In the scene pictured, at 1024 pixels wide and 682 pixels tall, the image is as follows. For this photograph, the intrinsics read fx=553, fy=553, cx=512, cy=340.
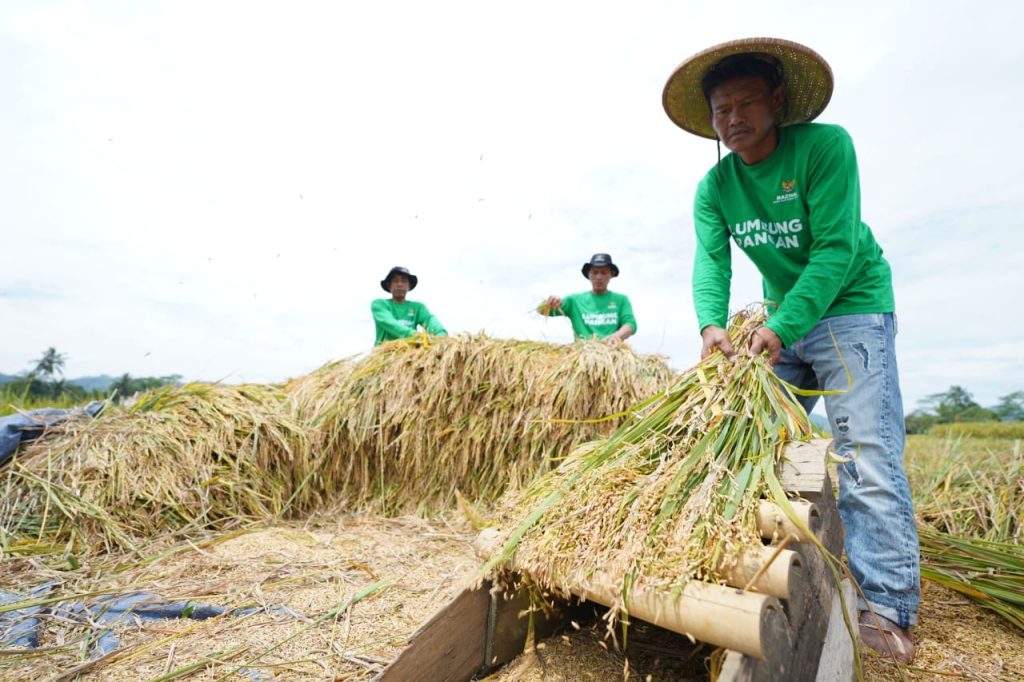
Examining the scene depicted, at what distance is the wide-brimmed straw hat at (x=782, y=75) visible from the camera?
198 centimetres

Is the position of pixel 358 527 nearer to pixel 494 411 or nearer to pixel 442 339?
pixel 494 411

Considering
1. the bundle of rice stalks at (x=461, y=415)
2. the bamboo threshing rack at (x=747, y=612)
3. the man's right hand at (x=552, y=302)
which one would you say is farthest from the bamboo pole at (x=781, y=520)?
the man's right hand at (x=552, y=302)

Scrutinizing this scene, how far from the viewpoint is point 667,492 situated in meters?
1.35

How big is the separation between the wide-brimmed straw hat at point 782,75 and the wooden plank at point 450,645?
1982mm

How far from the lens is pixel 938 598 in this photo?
224 cm

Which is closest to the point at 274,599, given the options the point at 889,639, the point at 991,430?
the point at 889,639

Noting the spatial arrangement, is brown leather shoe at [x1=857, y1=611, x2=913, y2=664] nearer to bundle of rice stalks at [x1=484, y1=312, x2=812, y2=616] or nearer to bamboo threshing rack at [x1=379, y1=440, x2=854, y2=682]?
bamboo threshing rack at [x1=379, y1=440, x2=854, y2=682]

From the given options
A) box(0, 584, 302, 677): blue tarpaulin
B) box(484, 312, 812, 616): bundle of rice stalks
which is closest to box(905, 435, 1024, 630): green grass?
box(484, 312, 812, 616): bundle of rice stalks

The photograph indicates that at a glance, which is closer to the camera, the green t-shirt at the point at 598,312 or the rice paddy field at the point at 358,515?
the rice paddy field at the point at 358,515

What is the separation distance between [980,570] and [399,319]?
559cm

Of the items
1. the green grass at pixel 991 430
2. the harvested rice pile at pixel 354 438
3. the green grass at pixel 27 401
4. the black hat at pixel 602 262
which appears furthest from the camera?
the green grass at pixel 991 430

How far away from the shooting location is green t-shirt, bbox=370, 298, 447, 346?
619cm

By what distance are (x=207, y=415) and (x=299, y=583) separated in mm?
1933

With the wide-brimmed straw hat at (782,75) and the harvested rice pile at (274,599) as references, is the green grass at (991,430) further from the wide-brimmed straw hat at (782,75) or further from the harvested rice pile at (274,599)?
the harvested rice pile at (274,599)
